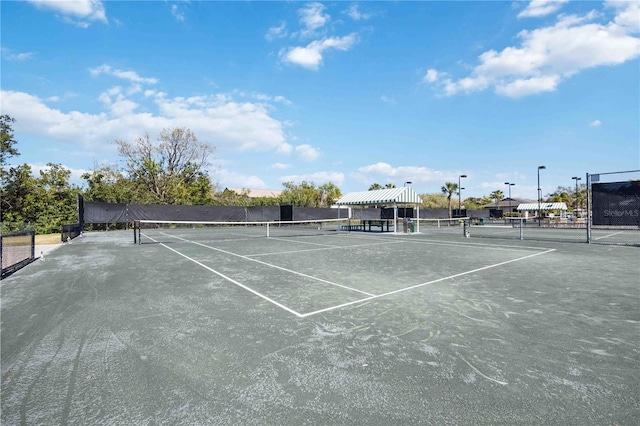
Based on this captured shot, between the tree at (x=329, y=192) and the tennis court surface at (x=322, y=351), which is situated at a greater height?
the tree at (x=329, y=192)

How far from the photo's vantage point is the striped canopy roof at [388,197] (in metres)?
23.8

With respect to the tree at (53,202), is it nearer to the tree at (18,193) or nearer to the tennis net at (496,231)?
the tree at (18,193)

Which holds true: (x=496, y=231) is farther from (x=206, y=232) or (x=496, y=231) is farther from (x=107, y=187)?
(x=107, y=187)

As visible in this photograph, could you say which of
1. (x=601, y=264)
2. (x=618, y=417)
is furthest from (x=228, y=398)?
(x=601, y=264)

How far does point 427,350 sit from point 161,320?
3954 millimetres

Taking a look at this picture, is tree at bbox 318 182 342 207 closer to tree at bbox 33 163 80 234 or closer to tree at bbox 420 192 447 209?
tree at bbox 420 192 447 209

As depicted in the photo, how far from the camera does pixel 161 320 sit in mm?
4750

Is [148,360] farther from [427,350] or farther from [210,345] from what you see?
[427,350]

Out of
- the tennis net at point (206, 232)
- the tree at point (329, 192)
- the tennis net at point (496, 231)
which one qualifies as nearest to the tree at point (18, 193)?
the tennis net at point (206, 232)

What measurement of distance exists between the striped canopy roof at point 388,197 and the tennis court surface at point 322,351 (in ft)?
54.5

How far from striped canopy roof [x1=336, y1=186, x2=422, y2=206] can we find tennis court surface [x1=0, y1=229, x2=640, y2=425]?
1661 cm

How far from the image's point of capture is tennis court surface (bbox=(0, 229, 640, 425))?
8.40 feet

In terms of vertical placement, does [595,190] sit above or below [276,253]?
above

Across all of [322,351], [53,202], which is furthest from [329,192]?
[322,351]
